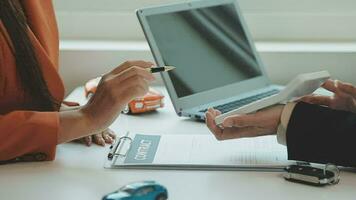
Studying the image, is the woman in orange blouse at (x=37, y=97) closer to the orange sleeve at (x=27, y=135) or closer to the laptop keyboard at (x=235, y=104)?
the orange sleeve at (x=27, y=135)

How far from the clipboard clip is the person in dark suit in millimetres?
170

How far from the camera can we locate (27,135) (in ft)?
3.72

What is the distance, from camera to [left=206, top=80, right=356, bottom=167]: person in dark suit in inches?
43.6

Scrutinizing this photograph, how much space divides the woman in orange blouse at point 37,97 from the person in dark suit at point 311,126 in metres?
0.18

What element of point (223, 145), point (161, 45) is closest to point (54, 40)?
point (161, 45)

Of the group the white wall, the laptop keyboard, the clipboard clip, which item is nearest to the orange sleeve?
the clipboard clip

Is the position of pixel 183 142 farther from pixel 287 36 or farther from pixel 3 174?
pixel 287 36

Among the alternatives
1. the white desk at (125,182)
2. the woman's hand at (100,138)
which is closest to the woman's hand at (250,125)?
the white desk at (125,182)

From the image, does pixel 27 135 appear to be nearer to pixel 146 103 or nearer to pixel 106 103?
pixel 106 103

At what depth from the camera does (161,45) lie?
1.46 meters

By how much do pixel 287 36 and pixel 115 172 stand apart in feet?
3.21

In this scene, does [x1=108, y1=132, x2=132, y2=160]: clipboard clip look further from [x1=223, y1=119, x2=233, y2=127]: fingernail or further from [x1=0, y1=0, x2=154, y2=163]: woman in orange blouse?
[x1=223, y1=119, x2=233, y2=127]: fingernail

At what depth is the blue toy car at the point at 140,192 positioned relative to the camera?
0.87m

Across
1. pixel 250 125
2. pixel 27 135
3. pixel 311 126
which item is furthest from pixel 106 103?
pixel 311 126
